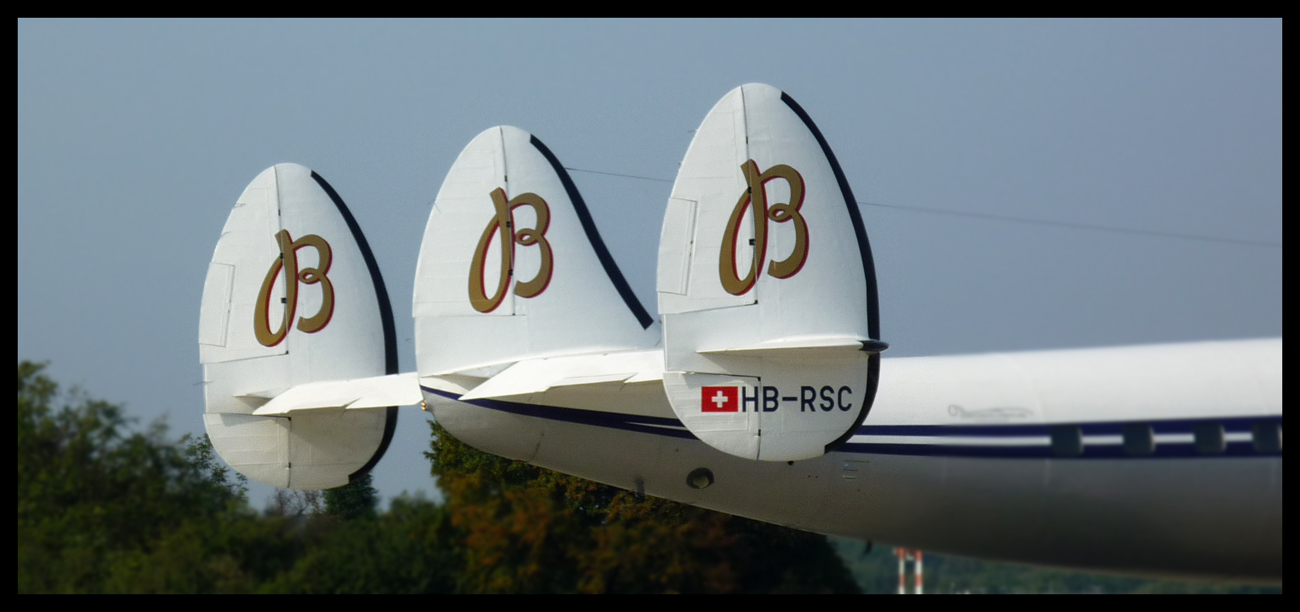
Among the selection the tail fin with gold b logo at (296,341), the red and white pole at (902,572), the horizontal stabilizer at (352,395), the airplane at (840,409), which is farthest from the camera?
the tail fin with gold b logo at (296,341)

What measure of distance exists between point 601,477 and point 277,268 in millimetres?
4873

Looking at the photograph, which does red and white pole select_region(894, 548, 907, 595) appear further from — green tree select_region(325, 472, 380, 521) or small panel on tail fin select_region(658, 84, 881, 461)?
green tree select_region(325, 472, 380, 521)

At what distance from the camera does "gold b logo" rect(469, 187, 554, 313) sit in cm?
1291

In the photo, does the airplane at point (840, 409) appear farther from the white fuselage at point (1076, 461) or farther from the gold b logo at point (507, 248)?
the gold b logo at point (507, 248)

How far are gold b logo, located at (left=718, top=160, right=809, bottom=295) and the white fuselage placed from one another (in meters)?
1.61

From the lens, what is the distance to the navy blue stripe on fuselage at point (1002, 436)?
33.3 ft

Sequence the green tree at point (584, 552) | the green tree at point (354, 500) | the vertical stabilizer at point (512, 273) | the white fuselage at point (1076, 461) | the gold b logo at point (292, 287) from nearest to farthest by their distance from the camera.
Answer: the white fuselage at point (1076, 461) < the green tree at point (584, 552) < the green tree at point (354, 500) < the vertical stabilizer at point (512, 273) < the gold b logo at point (292, 287)

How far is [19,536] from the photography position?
411 inches

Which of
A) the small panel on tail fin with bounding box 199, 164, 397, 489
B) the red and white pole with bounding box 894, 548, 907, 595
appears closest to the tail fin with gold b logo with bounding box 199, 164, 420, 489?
the small panel on tail fin with bounding box 199, 164, 397, 489

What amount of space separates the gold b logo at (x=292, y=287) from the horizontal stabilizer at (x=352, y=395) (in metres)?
0.70

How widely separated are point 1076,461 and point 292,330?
8488mm

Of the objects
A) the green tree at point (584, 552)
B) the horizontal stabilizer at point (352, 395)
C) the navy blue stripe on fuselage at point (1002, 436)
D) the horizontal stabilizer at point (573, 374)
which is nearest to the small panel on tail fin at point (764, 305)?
the navy blue stripe on fuselage at point (1002, 436)
